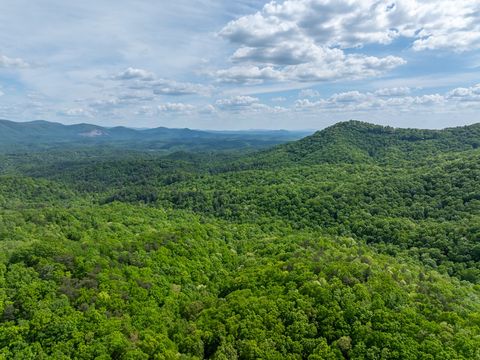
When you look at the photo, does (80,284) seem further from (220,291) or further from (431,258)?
(431,258)

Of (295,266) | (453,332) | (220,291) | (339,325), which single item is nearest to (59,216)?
(220,291)

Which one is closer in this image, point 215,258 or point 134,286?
point 134,286

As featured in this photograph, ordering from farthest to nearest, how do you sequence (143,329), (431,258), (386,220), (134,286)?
1. (386,220)
2. (431,258)
3. (134,286)
4. (143,329)

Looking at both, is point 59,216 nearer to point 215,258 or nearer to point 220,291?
point 215,258

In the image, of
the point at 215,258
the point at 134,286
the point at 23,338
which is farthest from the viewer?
the point at 215,258

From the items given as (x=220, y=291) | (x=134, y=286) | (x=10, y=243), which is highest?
(x=10, y=243)

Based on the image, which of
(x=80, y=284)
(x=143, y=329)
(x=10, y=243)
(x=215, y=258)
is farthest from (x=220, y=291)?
(x=10, y=243)

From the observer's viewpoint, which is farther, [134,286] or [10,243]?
[10,243]

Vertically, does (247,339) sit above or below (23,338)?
below

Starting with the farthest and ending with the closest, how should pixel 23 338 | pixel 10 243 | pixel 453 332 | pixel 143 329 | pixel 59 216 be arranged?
pixel 59 216, pixel 10 243, pixel 143 329, pixel 453 332, pixel 23 338
